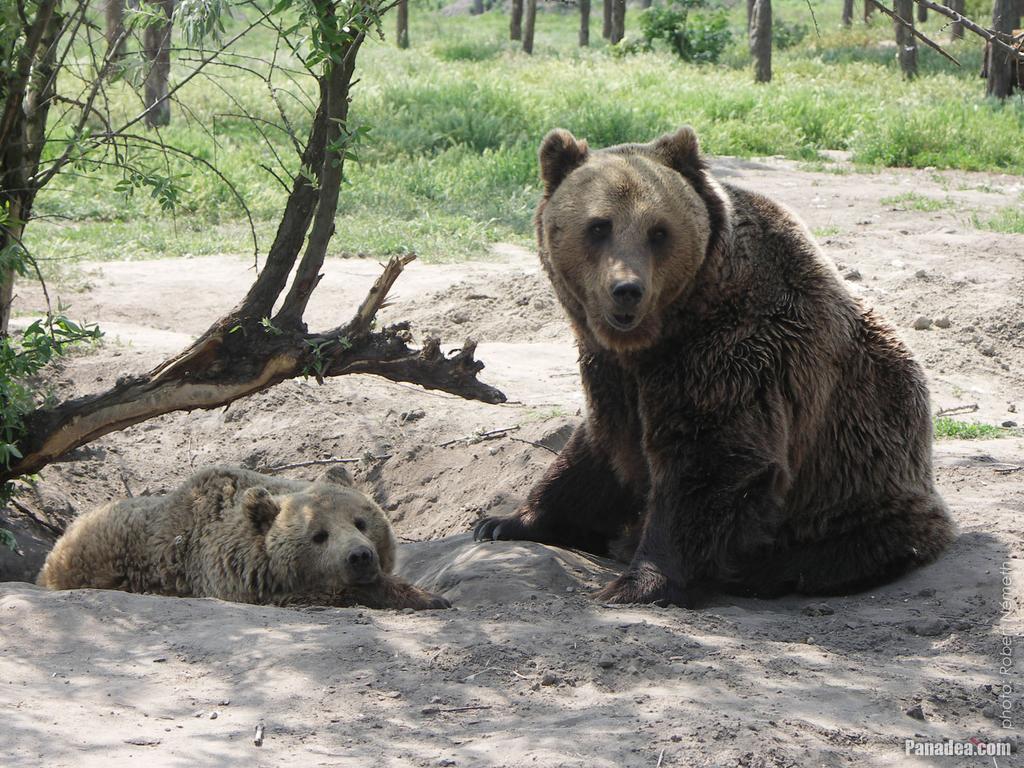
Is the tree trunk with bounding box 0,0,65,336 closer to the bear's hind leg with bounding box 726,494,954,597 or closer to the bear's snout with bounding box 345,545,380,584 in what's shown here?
the bear's snout with bounding box 345,545,380,584

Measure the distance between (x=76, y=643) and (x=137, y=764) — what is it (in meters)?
1.26

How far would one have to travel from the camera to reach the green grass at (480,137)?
13.0m

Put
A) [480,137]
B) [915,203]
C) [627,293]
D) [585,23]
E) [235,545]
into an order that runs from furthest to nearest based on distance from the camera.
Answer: [585,23] → [480,137] → [915,203] → [235,545] → [627,293]

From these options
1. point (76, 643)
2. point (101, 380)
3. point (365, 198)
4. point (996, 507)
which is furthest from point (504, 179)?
point (76, 643)

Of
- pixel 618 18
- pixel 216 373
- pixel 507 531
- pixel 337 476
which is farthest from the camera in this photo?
pixel 618 18

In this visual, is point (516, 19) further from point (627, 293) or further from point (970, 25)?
point (627, 293)

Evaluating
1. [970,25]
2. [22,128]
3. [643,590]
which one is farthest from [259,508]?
[970,25]

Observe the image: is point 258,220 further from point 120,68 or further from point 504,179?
point 120,68

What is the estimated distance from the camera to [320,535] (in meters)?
5.49

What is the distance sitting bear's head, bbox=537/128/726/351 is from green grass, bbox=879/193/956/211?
28.1ft

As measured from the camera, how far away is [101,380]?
27.2 feet

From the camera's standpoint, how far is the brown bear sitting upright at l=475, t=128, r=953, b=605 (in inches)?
194

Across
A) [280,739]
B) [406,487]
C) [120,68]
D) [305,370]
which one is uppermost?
[120,68]

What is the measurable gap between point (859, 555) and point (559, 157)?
220 cm
